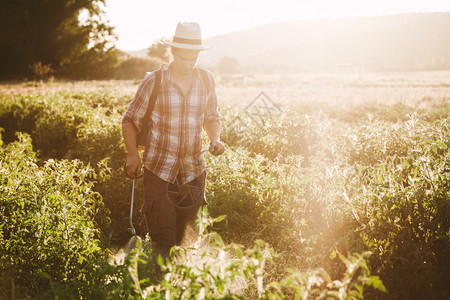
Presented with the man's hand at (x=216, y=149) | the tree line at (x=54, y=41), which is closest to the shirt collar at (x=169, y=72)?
the man's hand at (x=216, y=149)

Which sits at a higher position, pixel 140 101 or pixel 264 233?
pixel 140 101

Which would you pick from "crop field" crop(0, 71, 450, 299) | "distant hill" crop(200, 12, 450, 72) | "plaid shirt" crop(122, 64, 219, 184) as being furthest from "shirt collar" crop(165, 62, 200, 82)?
"distant hill" crop(200, 12, 450, 72)

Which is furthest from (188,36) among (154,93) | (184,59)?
(154,93)

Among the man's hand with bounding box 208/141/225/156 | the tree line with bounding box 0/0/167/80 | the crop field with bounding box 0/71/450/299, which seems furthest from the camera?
the tree line with bounding box 0/0/167/80

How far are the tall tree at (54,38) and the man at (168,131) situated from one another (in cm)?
2668

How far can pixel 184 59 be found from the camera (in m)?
3.02

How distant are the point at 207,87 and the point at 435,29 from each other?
5331 inches

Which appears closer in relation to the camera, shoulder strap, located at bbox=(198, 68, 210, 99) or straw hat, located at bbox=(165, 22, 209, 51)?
straw hat, located at bbox=(165, 22, 209, 51)

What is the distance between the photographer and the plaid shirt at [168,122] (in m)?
3.07

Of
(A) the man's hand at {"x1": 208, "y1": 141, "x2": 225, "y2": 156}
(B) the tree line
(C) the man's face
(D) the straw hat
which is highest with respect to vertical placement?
(B) the tree line

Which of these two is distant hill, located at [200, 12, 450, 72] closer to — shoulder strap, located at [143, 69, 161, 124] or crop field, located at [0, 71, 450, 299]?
crop field, located at [0, 71, 450, 299]

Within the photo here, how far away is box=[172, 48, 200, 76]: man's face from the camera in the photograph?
119 inches

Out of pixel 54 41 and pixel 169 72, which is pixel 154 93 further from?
pixel 54 41

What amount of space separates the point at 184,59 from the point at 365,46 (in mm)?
134139
